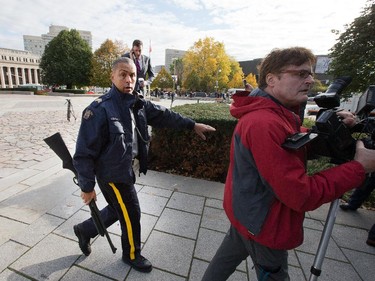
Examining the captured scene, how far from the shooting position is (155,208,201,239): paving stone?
298 cm

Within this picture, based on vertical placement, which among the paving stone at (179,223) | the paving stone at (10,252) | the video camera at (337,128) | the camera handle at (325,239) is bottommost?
the paving stone at (179,223)

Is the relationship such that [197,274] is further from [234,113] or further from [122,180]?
[234,113]

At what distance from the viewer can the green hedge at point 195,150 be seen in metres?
4.44

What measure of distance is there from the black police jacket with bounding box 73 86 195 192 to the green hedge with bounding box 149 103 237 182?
7.92 feet

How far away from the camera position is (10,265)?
2260mm

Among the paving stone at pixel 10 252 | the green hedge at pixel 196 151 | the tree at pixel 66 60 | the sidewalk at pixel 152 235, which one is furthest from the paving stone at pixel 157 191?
the tree at pixel 66 60

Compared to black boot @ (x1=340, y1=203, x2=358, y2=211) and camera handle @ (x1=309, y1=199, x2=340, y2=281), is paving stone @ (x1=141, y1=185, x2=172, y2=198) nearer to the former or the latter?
camera handle @ (x1=309, y1=199, x2=340, y2=281)

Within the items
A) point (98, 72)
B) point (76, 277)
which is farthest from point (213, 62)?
point (76, 277)

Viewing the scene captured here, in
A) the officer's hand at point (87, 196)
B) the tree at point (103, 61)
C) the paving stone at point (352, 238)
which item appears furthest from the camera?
the tree at point (103, 61)

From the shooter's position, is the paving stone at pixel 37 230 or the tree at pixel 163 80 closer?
the paving stone at pixel 37 230

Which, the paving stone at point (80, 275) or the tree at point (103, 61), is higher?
the tree at point (103, 61)

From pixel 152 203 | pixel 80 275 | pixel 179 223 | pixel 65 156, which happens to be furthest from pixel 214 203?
pixel 65 156

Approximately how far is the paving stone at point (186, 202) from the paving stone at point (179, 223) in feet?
0.41

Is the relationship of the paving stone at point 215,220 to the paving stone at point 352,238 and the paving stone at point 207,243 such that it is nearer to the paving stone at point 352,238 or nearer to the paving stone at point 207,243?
the paving stone at point 207,243
